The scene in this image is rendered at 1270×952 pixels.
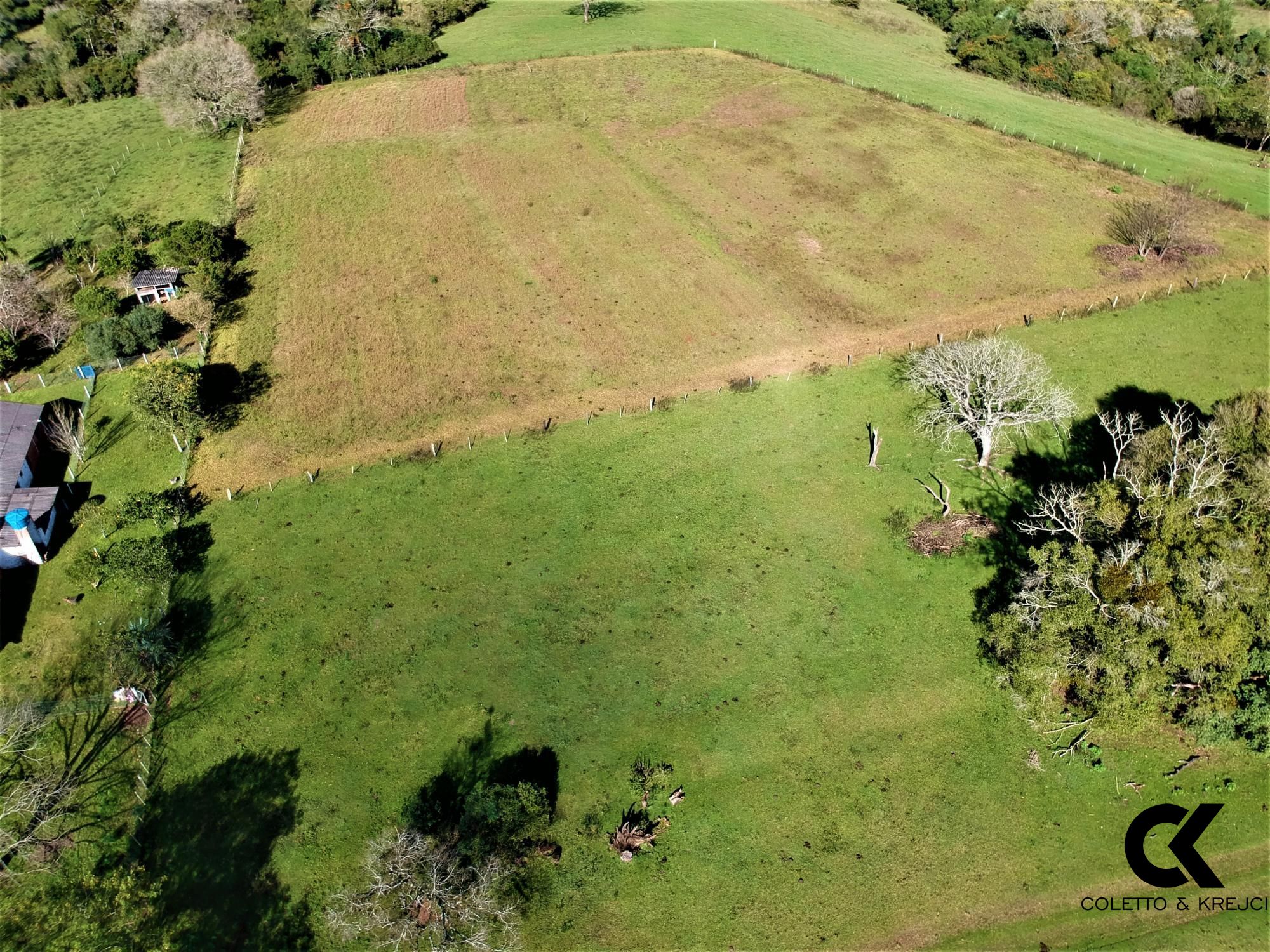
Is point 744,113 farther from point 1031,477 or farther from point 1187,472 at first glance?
point 1187,472

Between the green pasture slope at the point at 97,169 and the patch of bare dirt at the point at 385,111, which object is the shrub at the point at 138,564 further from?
the patch of bare dirt at the point at 385,111

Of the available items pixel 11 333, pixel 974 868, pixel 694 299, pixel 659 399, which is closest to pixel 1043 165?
pixel 694 299

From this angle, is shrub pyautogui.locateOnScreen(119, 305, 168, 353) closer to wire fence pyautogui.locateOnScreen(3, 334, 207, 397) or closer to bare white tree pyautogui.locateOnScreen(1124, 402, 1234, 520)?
wire fence pyautogui.locateOnScreen(3, 334, 207, 397)

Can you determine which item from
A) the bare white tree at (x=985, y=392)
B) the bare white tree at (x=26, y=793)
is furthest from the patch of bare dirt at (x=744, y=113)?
the bare white tree at (x=26, y=793)

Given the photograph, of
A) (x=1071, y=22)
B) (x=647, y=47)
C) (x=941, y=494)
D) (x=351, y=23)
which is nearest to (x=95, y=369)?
(x=941, y=494)

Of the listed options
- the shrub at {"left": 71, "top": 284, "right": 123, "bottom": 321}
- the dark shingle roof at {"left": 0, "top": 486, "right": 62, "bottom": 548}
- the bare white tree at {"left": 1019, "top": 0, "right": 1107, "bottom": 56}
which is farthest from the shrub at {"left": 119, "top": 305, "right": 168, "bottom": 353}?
the bare white tree at {"left": 1019, "top": 0, "right": 1107, "bottom": 56}
